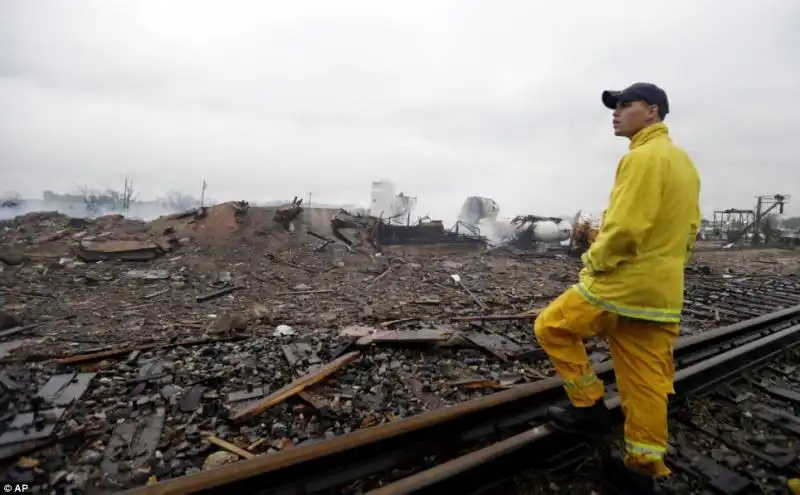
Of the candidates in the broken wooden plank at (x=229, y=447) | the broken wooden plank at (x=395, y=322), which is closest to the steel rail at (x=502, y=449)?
the broken wooden plank at (x=229, y=447)

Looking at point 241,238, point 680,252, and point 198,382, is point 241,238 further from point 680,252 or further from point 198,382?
point 680,252

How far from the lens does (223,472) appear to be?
6.61 feet

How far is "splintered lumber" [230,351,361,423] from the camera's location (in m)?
2.94

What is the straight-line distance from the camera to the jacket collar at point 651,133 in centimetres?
219

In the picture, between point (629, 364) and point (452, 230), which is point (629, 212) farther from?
point (452, 230)

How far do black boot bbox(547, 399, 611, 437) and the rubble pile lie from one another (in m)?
1.03

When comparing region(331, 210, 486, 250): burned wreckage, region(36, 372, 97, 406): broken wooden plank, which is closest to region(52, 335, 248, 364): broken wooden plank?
region(36, 372, 97, 406): broken wooden plank

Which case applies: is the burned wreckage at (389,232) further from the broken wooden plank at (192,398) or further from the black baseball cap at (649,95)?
the black baseball cap at (649,95)

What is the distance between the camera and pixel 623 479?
7.30 feet

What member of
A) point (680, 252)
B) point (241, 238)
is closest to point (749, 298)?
point (680, 252)

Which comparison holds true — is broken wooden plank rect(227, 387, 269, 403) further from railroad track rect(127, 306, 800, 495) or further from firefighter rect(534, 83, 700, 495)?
firefighter rect(534, 83, 700, 495)

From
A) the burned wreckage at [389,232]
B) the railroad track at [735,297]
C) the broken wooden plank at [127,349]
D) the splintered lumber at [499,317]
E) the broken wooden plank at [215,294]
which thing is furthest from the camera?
the burned wreckage at [389,232]

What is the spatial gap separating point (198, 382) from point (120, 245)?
8.74 metres

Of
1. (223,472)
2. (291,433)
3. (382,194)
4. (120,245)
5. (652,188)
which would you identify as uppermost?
(382,194)
